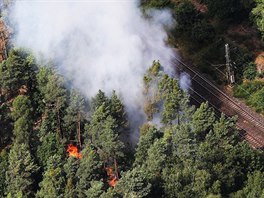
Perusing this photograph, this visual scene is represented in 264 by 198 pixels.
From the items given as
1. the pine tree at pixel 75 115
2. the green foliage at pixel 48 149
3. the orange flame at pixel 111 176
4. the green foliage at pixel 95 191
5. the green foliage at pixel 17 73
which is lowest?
the green foliage at pixel 95 191

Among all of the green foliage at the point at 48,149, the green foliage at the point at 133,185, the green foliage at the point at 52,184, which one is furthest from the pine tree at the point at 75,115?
the green foliage at the point at 133,185

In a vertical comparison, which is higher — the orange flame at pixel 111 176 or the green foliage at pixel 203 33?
the green foliage at pixel 203 33

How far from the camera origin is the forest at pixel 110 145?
5616 cm

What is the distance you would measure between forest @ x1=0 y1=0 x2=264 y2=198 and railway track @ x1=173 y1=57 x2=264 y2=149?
7378 mm

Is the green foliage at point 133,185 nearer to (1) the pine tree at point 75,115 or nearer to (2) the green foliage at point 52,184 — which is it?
(2) the green foliage at point 52,184

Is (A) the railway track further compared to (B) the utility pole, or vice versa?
(B) the utility pole

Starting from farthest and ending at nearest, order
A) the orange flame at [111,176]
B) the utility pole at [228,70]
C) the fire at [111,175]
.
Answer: the utility pole at [228,70], the fire at [111,175], the orange flame at [111,176]

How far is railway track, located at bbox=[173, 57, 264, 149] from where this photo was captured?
231 feet

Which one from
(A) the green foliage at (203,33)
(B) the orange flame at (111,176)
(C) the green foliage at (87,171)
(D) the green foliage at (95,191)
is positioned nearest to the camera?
(D) the green foliage at (95,191)

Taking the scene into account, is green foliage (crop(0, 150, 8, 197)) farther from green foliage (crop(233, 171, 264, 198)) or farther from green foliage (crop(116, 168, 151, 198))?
green foliage (crop(233, 171, 264, 198))

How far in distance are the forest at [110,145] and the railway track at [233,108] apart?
7378 mm

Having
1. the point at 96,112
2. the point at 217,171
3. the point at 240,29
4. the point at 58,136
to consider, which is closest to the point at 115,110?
the point at 96,112

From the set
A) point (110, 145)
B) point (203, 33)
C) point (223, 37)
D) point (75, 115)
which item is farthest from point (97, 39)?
point (110, 145)

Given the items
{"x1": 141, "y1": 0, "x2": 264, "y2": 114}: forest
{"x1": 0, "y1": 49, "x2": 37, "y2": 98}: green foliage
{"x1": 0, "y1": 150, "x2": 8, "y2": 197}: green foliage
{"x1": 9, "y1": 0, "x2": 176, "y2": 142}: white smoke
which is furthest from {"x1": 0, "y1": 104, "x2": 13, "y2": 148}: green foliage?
{"x1": 141, "y1": 0, "x2": 264, "y2": 114}: forest
